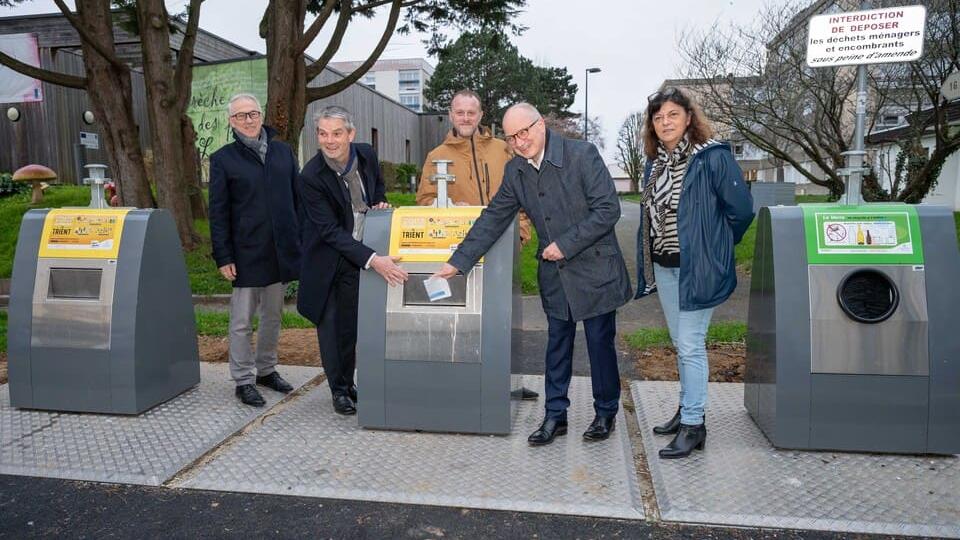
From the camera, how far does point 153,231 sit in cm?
404

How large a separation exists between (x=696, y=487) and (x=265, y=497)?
1873mm

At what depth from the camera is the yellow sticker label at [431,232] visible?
143 inches

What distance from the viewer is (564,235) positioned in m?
3.36

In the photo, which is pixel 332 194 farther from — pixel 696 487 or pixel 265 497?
pixel 696 487

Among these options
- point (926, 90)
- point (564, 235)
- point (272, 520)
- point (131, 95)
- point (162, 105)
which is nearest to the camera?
point (272, 520)

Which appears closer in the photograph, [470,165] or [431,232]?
[431,232]

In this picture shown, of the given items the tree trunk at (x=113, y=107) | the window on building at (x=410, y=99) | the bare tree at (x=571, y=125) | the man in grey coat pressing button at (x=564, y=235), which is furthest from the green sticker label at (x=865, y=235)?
the window on building at (x=410, y=99)

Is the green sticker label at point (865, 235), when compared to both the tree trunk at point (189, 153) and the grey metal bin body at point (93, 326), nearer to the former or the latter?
the grey metal bin body at point (93, 326)

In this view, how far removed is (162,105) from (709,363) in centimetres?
789

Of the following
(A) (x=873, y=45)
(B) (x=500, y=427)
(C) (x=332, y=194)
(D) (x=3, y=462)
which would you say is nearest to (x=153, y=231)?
(C) (x=332, y=194)

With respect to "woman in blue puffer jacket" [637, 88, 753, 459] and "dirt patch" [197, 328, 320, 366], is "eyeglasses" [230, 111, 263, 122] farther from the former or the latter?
"woman in blue puffer jacket" [637, 88, 753, 459]

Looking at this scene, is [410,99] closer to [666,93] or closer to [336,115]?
[336,115]

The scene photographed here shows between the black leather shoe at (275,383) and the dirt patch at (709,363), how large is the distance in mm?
2403

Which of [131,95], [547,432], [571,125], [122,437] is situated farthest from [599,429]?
[571,125]
